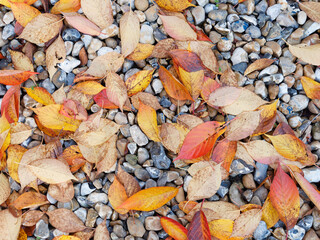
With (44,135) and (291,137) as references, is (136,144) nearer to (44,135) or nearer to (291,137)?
(44,135)

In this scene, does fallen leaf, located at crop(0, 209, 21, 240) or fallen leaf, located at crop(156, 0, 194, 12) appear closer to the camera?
fallen leaf, located at crop(0, 209, 21, 240)

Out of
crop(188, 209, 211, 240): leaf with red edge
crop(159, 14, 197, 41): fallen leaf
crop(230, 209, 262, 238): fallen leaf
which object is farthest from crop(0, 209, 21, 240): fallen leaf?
crop(159, 14, 197, 41): fallen leaf

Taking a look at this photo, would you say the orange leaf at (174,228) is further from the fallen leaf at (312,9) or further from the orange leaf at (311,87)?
the fallen leaf at (312,9)

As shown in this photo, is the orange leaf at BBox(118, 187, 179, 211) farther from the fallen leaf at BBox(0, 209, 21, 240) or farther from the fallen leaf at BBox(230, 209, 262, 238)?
the fallen leaf at BBox(0, 209, 21, 240)

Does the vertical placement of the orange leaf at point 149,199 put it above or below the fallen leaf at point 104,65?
below

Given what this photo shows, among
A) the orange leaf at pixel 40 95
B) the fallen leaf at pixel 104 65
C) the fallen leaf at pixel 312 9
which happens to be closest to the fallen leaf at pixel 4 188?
the orange leaf at pixel 40 95
